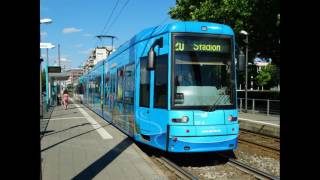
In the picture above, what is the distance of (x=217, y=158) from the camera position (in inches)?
376

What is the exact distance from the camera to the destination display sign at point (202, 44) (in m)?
8.40

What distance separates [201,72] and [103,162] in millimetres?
2812

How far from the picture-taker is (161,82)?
8625 mm

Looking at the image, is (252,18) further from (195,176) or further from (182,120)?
(195,176)

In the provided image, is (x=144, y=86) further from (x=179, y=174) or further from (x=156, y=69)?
(x=179, y=174)

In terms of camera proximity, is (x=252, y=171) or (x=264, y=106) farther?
(x=264, y=106)

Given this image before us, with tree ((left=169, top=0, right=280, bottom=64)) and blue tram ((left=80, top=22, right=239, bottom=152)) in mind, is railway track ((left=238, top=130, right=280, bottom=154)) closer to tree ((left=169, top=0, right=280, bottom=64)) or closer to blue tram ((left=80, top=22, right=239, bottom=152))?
blue tram ((left=80, top=22, right=239, bottom=152))

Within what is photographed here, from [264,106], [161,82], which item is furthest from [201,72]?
[264,106]

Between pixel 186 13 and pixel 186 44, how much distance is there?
22.9 m

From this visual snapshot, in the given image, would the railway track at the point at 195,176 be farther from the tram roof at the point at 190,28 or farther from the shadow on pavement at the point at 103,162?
the tram roof at the point at 190,28

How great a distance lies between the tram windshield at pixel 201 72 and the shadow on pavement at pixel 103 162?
6.37 ft
